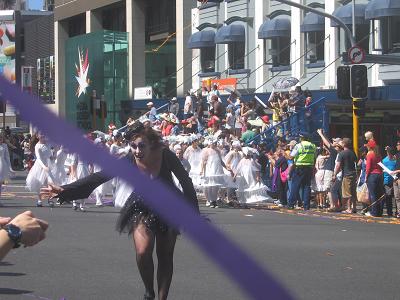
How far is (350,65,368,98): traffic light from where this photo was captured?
2223 centimetres

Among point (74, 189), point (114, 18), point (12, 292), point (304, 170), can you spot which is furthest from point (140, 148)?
point (114, 18)

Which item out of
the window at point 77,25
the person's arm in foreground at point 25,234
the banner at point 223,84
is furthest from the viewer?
the window at point 77,25

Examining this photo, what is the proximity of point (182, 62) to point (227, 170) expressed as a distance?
23.1 meters

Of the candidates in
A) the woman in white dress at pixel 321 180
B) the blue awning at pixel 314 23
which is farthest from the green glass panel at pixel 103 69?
the woman in white dress at pixel 321 180

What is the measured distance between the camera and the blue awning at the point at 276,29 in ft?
118

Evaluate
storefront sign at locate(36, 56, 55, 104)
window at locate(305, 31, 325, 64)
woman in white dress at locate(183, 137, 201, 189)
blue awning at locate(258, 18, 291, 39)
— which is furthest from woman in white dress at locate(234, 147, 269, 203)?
storefront sign at locate(36, 56, 55, 104)

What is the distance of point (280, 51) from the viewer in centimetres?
3684

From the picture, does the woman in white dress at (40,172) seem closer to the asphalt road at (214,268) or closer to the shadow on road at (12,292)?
the asphalt road at (214,268)

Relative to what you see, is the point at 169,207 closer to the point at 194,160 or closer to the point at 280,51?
the point at 194,160

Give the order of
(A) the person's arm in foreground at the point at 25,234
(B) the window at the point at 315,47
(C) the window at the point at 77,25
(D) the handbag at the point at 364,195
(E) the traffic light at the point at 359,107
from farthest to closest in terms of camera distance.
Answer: (C) the window at the point at 77,25
(B) the window at the point at 315,47
(E) the traffic light at the point at 359,107
(D) the handbag at the point at 364,195
(A) the person's arm in foreground at the point at 25,234

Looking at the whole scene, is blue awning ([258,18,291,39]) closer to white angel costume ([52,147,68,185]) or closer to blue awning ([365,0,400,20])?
blue awning ([365,0,400,20])

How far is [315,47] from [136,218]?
28.4 metres

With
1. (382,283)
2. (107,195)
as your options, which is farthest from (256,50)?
(382,283)

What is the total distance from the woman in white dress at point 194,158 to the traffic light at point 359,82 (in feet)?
14.8
